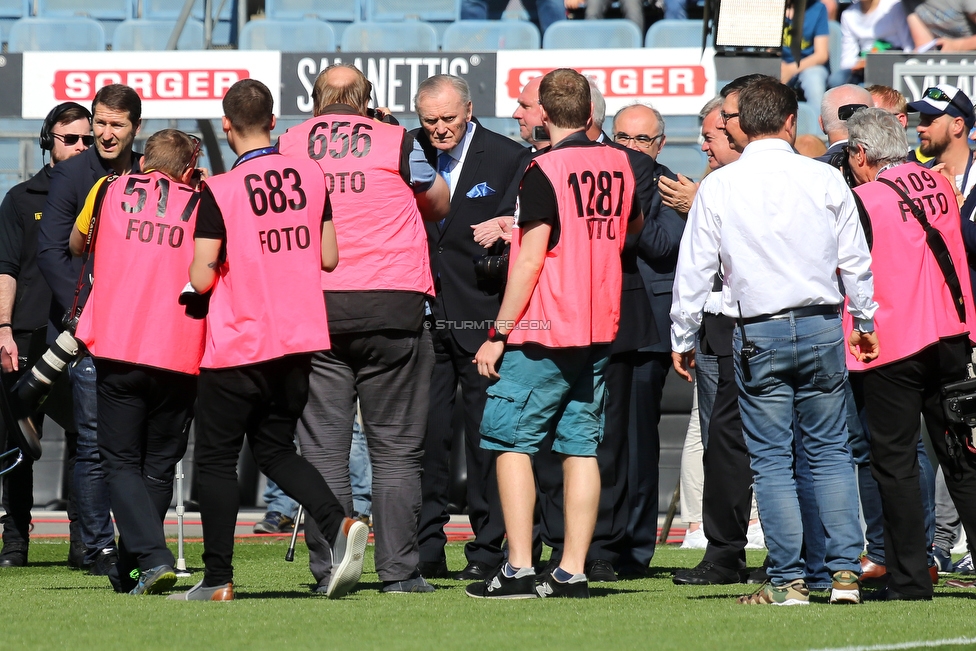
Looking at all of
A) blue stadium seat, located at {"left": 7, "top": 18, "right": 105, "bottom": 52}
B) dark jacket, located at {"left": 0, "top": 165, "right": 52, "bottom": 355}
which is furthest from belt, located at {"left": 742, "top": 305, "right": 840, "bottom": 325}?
blue stadium seat, located at {"left": 7, "top": 18, "right": 105, "bottom": 52}

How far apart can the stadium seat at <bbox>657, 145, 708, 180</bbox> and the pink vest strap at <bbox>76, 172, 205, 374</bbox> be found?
709 centimetres

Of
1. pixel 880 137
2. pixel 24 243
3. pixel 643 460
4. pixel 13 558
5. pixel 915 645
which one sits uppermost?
pixel 880 137

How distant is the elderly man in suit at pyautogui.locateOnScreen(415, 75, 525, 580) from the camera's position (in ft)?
19.3

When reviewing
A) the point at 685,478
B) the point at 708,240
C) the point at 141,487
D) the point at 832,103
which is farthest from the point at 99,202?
the point at 685,478

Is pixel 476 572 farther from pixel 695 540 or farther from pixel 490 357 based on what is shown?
pixel 695 540

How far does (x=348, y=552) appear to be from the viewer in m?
4.58

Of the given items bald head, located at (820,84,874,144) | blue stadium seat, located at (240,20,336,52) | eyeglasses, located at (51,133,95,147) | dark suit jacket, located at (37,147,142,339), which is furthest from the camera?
blue stadium seat, located at (240,20,336,52)

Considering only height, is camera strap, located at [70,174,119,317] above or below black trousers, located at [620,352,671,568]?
above

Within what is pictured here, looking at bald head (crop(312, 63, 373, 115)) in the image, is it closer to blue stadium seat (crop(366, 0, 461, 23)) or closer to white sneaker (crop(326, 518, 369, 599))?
white sneaker (crop(326, 518, 369, 599))

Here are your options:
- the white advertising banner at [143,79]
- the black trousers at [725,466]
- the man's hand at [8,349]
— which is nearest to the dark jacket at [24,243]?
the man's hand at [8,349]

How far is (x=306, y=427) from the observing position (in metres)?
5.13

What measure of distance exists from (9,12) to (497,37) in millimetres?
5474

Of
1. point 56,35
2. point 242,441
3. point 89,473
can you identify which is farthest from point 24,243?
point 56,35

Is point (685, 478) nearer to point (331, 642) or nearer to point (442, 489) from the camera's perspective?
point (442, 489)
